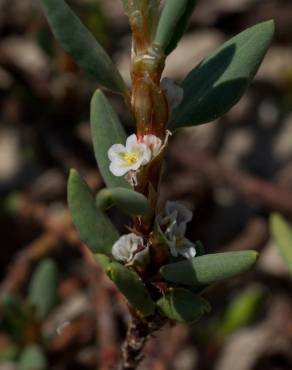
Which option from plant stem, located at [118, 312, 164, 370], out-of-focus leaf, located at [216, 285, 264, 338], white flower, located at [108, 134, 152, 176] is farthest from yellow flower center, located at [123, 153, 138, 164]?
out-of-focus leaf, located at [216, 285, 264, 338]

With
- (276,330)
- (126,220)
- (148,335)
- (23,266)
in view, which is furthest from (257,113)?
(148,335)

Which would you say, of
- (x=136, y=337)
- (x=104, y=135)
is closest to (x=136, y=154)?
(x=104, y=135)

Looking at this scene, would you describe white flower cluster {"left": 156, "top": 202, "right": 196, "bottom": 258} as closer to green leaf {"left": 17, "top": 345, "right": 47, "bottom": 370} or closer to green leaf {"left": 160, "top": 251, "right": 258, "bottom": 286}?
green leaf {"left": 160, "top": 251, "right": 258, "bottom": 286}

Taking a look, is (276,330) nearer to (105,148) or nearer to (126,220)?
(126,220)

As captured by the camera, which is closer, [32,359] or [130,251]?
[130,251]

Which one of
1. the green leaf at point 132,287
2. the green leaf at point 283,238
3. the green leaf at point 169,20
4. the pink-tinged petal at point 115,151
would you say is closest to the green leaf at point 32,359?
the green leaf at point 283,238

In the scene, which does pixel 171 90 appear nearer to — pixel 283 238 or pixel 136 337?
pixel 136 337

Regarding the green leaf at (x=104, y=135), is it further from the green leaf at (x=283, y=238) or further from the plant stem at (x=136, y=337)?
the green leaf at (x=283, y=238)
